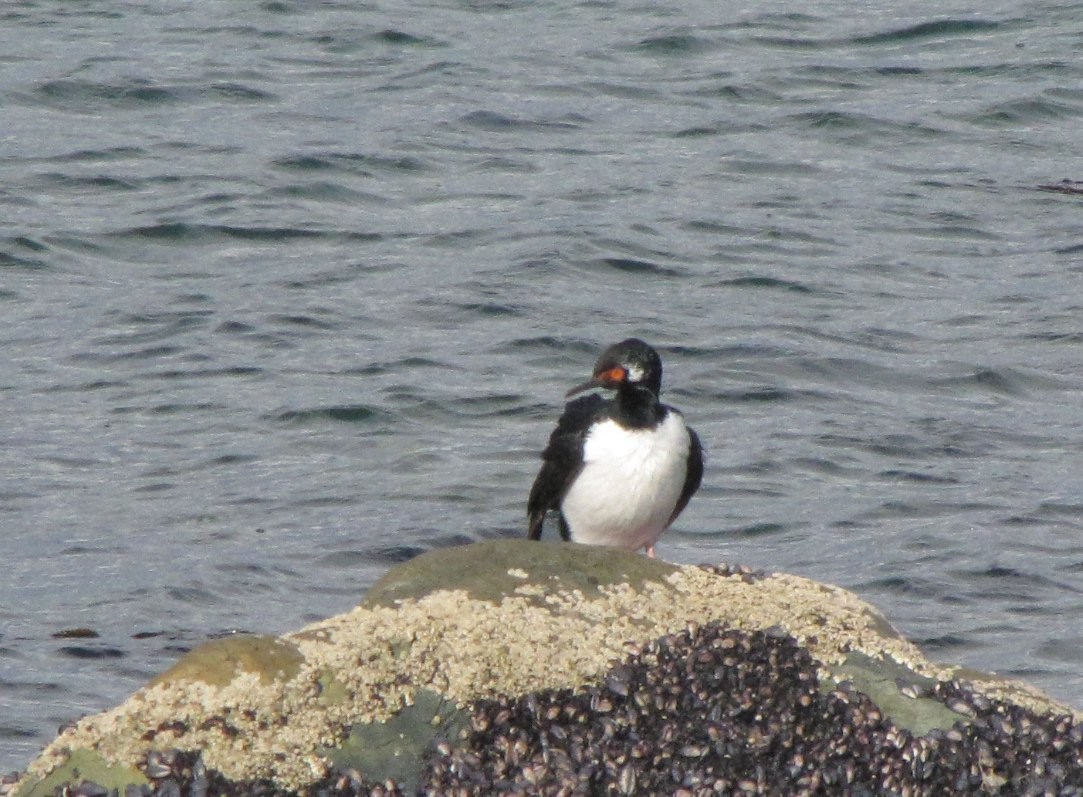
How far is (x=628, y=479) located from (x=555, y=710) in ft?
8.44

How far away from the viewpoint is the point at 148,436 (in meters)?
11.8

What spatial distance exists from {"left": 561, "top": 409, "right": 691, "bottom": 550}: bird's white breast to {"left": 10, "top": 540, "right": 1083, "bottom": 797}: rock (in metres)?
1.86

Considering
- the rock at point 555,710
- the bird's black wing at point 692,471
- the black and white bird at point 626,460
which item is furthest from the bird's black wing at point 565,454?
the rock at point 555,710

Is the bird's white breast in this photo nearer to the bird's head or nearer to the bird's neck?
the bird's neck

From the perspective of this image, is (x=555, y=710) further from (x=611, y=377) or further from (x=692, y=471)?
(x=692, y=471)

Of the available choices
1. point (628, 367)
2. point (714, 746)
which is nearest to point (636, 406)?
point (628, 367)

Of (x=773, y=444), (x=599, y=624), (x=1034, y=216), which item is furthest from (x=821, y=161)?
(x=599, y=624)

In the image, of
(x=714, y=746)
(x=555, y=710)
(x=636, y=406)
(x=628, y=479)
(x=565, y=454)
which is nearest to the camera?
(x=714, y=746)

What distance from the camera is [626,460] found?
26.3 ft

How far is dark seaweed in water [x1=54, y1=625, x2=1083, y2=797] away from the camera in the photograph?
5.21m

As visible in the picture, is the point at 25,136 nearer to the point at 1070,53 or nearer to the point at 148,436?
the point at 148,436

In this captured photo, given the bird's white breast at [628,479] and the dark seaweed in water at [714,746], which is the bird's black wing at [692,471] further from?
the dark seaweed in water at [714,746]

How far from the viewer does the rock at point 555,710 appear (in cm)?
522

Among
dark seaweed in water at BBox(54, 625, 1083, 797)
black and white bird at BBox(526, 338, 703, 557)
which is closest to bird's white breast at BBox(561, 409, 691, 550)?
black and white bird at BBox(526, 338, 703, 557)
